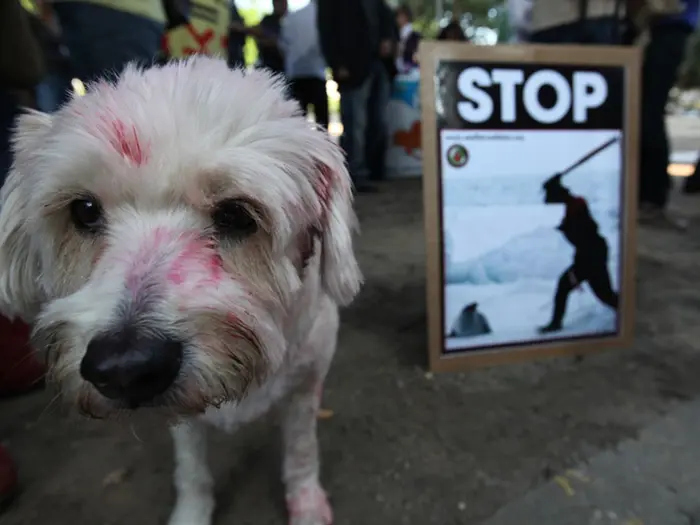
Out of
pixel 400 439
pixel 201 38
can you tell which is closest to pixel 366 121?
pixel 201 38

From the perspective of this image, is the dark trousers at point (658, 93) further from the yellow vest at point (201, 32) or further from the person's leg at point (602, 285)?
the yellow vest at point (201, 32)

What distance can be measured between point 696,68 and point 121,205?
45.0 feet

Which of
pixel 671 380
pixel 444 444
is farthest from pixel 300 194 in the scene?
pixel 671 380

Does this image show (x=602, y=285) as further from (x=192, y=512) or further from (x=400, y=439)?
(x=192, y=512)

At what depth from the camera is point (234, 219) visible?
1.13 metres

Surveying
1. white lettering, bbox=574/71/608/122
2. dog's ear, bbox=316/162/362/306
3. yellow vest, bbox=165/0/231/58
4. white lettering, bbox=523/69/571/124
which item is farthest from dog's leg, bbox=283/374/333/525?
yellow vest, bbox=165/0/231/58

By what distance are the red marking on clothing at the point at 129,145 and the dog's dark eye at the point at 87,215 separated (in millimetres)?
126

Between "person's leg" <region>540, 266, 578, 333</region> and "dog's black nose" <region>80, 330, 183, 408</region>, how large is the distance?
1.80m

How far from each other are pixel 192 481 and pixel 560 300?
1.57m

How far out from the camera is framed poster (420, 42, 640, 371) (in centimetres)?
220

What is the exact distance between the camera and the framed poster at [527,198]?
220 cm

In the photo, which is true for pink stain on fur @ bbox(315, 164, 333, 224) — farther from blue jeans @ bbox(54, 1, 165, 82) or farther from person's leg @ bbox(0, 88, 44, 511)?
person's leg @ bbox(0, 88, 44, 511)

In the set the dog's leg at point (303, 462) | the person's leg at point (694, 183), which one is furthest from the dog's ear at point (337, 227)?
the person's leg at point (694, 183)

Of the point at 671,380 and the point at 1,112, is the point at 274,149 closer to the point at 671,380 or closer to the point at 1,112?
the point at 1,112
